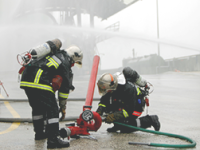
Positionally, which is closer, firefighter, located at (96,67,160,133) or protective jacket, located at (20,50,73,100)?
protective jacket, located at (20,50,73,100)

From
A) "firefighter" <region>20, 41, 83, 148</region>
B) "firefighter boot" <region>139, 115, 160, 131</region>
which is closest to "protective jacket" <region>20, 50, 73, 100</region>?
"firefighter" <region>20, 41, 83, 148</region>

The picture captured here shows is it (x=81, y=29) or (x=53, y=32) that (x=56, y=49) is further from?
(x=81, y=29)

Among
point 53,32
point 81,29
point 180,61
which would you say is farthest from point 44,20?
point 180,61

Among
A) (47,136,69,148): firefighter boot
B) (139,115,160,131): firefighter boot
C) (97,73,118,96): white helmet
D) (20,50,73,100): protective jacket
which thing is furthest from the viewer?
(139,115,160,131): firefighter boot

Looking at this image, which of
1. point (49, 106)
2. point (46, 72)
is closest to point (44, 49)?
point (46, 72)

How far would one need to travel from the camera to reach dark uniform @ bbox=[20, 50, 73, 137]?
2834 mm

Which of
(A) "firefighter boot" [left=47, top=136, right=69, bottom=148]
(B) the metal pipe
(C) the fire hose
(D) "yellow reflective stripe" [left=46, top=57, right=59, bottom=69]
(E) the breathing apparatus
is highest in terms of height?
(E) the breathing apparatus

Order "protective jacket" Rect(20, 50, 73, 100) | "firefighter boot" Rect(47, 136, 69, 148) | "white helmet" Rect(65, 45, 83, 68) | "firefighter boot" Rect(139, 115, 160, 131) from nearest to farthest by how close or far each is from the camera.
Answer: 1. "firefighter boot" Rect(47, 136, 69, 148)
2. "protective jacket" Rect(20, 50, 73, 100)
3. "white helmet" Rect(65, 45, 83, 68)
4. "firefighter boot" Rect(139, 115, 160, 131)

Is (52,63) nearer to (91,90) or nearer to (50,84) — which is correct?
(50,84)

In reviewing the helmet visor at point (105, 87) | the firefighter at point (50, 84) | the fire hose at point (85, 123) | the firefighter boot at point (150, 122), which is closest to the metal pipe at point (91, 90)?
the fire hose at point (85, 123)

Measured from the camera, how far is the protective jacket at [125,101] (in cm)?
344

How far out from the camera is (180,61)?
25.6 meters

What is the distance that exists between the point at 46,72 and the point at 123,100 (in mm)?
1214

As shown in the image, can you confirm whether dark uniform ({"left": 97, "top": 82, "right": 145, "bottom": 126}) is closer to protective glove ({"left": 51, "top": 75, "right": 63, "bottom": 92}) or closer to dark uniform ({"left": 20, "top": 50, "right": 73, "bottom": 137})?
dark uniform ({"left": 20, "top": 50, "right": 73, "bottom": 137})
